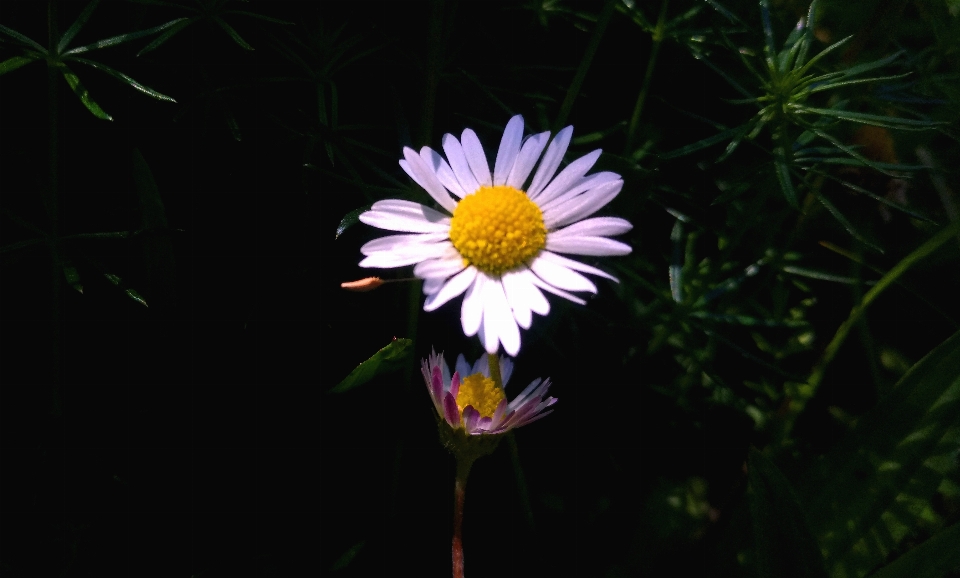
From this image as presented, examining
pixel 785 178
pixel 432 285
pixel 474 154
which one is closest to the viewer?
pixel 432 285

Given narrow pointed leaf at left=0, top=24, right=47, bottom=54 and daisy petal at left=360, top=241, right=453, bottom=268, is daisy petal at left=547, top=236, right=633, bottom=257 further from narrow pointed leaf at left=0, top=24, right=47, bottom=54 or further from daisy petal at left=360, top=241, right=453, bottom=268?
narrow pointed leaf at left=0, top=24, right=47, bottom=54

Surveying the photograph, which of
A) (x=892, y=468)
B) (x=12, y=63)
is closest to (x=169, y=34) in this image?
(x=12, y=63)

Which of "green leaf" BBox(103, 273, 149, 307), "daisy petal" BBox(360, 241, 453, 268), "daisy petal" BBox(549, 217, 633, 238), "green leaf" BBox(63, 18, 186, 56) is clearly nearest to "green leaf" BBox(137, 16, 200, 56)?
"green leaf" BBox(63, 18, 186, 56)

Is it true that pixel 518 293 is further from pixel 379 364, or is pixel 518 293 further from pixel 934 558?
pixel 934 558

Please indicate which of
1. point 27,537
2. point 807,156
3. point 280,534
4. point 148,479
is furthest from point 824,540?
point 27,537

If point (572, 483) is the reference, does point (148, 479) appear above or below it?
above

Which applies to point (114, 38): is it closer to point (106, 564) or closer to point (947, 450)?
point (106, 564)

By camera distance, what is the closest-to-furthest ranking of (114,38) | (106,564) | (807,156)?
(114,38), (106,564), (807,156)
